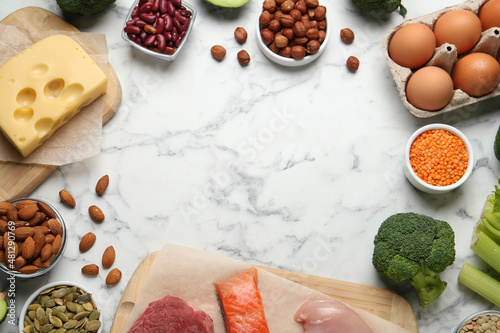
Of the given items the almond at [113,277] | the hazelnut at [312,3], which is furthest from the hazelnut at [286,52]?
the almond at [113,277]

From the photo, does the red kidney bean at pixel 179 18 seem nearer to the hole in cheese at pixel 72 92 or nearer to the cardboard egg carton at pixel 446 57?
the hole in cheese at pixel 72 92

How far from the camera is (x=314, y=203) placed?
95.3 inches

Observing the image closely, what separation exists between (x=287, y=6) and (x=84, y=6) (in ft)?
2.98

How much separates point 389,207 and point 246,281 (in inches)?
29.6

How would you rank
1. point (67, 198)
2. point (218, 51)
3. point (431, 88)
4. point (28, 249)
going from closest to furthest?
1. point (28, 249)
2. point (431, 88)
3. point (67, 198)
4. point (218, 51)

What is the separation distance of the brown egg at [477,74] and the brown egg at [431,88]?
0.07m

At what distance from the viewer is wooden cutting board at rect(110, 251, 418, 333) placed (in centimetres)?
228

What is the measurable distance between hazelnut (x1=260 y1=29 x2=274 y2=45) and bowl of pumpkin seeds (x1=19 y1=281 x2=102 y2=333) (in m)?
1.35

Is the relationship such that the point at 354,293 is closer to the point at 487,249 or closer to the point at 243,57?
the point at 487,249

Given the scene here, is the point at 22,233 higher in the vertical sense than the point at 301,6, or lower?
lower

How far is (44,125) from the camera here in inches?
90.7

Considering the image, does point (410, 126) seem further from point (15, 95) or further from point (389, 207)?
point (15, 95)

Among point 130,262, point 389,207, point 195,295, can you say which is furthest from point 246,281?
point 389,207

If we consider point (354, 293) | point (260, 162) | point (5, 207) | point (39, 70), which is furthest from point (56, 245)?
point (354, 293)
